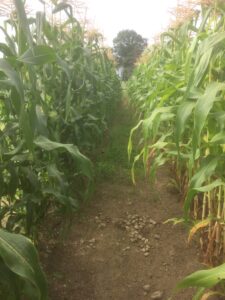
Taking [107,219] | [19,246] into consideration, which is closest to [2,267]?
[19,246]

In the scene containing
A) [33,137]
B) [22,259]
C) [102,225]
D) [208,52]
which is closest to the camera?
[22,259]

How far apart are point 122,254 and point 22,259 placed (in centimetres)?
149

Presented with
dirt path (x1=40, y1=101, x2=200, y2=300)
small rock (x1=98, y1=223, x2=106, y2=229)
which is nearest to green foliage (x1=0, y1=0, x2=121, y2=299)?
dirt path (x1=40, y1=101, x2=200, y2=300)

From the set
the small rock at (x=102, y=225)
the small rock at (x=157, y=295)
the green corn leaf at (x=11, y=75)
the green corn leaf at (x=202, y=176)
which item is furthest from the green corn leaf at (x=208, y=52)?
the small rock at (x=102, y=225)

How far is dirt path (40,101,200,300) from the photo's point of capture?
2.06m

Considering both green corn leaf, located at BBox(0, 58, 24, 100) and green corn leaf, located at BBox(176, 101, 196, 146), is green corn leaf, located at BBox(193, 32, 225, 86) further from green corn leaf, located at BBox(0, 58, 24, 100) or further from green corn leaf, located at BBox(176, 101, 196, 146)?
green corn leaf, located at BBox(0, 58, 24, 100)

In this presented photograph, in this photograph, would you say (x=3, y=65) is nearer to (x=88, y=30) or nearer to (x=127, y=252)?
(x=127, y=252)

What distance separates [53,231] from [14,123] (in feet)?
3.68

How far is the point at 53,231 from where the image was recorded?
258 centimetres

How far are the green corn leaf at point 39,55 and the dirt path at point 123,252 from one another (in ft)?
4.40

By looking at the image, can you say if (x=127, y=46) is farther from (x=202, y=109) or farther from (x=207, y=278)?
(x=207, y=278)

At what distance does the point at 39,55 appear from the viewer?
1.31 meters

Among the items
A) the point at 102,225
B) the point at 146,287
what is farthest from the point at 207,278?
the point at 102,225

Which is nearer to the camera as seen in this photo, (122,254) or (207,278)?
(207,278)
